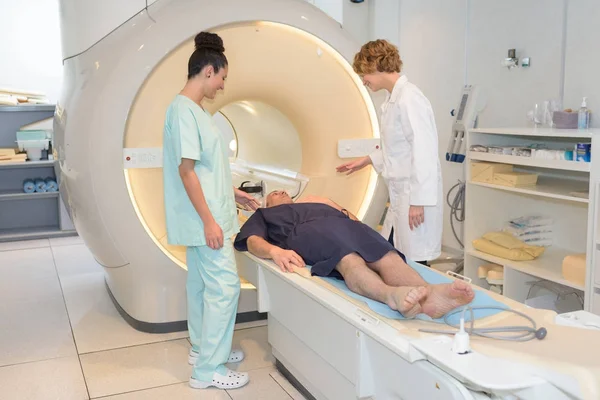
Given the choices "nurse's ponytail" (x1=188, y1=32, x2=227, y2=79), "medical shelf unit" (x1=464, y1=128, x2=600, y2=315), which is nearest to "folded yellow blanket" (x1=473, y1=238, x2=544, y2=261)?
"medical shelf unit" (x1=464, y1=128, x2=600, y2=315)

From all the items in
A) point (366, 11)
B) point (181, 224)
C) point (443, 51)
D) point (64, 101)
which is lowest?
point (181, 224)

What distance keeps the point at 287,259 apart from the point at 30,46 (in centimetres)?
437

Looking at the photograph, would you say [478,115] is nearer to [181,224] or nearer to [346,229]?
[346,229]

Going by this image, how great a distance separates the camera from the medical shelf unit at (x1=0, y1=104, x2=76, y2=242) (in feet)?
18.1

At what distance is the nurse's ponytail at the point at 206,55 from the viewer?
2459mm

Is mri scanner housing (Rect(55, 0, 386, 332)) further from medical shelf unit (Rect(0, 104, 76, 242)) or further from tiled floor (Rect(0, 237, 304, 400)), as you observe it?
medical shelf unit (Rect(0, 104, 76, 242))

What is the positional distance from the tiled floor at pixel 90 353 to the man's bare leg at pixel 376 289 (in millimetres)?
535

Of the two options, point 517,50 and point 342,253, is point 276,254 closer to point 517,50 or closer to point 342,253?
point 342,253

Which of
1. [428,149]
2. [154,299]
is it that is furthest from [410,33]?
[154,299]

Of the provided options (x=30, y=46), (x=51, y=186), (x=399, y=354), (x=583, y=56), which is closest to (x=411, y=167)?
(x=399, y=354)

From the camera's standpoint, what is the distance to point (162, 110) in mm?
3033

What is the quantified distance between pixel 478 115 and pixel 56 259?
9.93 feet

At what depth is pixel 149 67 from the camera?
115 inches

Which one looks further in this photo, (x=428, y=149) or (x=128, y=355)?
(x=128, y=355)
